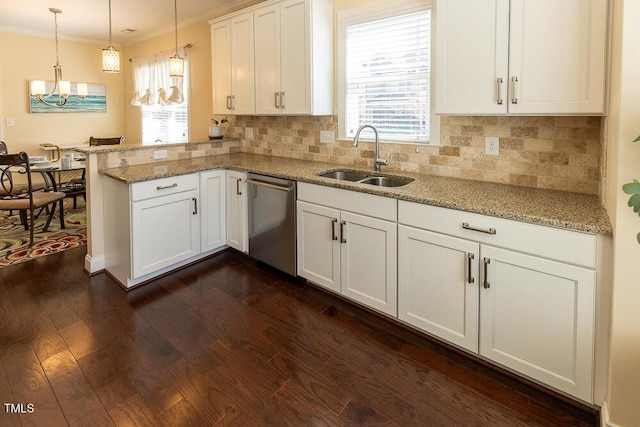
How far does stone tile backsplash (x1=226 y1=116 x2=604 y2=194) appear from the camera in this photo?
7.09 feet

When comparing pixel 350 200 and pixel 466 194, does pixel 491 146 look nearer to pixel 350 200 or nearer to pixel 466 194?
pixel 466 194

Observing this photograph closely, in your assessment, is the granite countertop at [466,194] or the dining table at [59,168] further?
the dining table at [59,168]

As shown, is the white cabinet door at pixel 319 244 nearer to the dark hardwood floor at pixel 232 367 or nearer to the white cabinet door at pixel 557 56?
the dark hardwood floor at pixel 232 367

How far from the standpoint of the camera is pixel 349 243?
2596mm

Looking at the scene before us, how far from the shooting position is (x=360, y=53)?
3.16 m

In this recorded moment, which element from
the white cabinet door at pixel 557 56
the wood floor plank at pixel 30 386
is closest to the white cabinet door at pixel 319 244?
the white cabinet door at pixel 557 56

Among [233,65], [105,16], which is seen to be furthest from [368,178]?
[105,16]

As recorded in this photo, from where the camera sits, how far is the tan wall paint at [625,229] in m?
1.39

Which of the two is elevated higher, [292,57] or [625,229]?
[292,57]

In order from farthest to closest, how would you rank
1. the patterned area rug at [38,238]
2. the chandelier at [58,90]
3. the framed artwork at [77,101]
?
1. the framed artwork at [77,101]
2. the chandelier at [58,90]
3. the patterned area rug at [38,238]

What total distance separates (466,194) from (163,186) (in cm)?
224

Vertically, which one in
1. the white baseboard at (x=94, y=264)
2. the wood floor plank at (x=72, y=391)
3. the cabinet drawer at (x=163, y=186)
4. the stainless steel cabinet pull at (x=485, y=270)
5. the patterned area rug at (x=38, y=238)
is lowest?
the wood floor plank at (x=72, y=391)

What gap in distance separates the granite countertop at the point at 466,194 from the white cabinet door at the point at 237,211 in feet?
0.40

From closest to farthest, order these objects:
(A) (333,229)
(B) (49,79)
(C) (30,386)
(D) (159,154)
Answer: (C) (30,386) → (A) (333,229) → (D) (159,154) → (B) (49,79)
